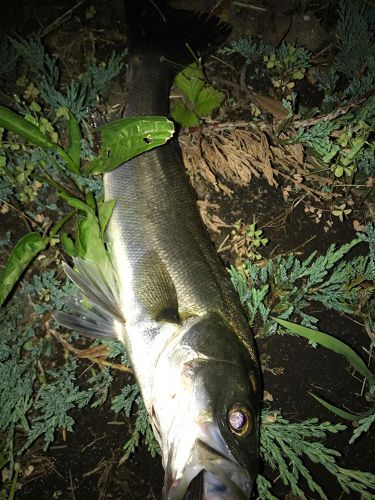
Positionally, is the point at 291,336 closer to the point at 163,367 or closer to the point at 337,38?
the point at 163,367

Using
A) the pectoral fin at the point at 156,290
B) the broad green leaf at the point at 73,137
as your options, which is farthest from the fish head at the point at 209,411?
the broad green leaf at the point at 73,137

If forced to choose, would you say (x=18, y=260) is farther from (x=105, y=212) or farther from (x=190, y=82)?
(x=190, y=82)

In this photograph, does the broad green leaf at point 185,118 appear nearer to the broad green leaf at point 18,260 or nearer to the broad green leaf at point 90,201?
the broad green leaf at point 90,201

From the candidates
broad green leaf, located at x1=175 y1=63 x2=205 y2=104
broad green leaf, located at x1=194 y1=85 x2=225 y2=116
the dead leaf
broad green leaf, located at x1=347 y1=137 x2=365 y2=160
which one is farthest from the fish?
broad green leaf, located at x1=347 y1=137 x2=365 y2=160

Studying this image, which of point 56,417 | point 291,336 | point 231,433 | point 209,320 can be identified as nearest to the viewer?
point 231,433

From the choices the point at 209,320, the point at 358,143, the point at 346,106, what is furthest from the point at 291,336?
Answer: the point at 346,106

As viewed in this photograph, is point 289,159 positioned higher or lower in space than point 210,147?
lower

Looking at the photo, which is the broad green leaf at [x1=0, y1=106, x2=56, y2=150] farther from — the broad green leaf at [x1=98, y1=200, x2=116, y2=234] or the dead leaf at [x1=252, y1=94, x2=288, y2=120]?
the dead leaf at [x1=252, y1=94, x2=288, y2=120]
